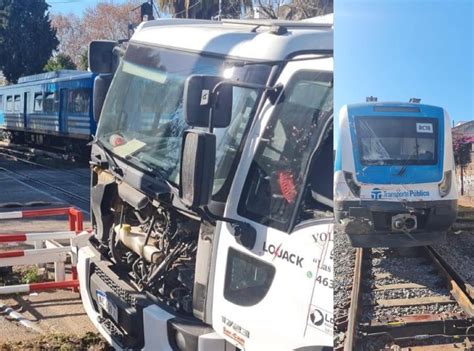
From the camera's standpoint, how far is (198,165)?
2684mm

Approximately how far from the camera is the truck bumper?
5.33 feet

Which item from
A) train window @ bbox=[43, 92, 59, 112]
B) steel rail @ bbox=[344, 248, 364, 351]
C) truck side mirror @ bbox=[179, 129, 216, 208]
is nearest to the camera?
steel rail @ bbox=[344, 248, 364, 351]

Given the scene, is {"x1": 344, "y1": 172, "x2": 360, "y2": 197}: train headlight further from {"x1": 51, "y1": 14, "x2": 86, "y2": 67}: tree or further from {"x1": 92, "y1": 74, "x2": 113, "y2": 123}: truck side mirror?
{"x1": 51, "y1": 14, "x2": 86, "y2": 67}: tree

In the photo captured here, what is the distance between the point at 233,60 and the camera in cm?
300

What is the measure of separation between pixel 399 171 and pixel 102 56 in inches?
152

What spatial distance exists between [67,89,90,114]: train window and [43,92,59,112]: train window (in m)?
1.09

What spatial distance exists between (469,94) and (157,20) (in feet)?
9.67

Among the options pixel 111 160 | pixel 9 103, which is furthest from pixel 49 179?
pixel 111 160

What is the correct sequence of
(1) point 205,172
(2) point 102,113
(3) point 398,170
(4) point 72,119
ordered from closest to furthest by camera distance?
(3) point 398,170 < (1) point 205,172 < (2) point 102,113 < (4) point 72,119

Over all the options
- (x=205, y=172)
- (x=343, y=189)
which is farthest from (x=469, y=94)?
(x=205, y=172)

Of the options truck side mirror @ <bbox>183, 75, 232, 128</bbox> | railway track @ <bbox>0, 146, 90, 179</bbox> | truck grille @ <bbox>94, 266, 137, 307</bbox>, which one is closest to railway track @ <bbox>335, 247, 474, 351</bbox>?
truck side mirror @ <bbox>183, 75, 232, 128</bbox>

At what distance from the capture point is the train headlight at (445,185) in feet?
5.36

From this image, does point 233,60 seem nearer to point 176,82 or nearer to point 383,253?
point 176,82

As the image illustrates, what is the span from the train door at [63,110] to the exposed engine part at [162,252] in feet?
55.0
